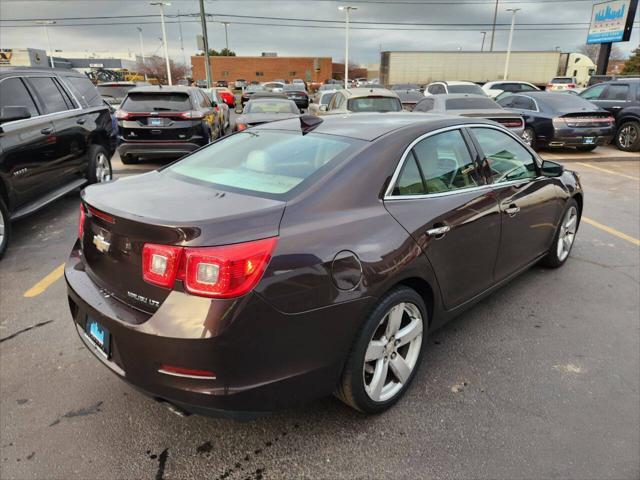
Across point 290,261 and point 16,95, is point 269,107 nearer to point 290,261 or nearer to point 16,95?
point 16,95

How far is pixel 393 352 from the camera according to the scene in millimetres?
2613

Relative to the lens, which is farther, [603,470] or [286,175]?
[286,175]

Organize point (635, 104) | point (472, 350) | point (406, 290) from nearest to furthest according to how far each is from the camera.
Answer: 1. point (406, 290)
2. point (472, 350)
3. point (635, 104)

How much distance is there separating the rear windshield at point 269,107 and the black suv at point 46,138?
4.69 metres

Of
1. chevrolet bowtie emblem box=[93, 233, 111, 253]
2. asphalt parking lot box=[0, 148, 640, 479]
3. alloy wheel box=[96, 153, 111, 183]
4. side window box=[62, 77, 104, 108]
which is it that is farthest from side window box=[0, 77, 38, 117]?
chevrolet bowtie emblem box=[93, 233, 111, 253]

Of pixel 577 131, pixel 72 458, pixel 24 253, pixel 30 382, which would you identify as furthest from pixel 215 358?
pixel 577 131

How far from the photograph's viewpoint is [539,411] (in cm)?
267

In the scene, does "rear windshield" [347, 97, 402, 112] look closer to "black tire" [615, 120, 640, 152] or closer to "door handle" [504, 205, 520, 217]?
"black tire" [615, 120, 640, 152]

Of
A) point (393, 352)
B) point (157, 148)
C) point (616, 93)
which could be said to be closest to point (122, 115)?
point (157, 148)

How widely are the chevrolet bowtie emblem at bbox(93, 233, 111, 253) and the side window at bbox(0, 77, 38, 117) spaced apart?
3869 millimetres

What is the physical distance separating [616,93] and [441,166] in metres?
13.1

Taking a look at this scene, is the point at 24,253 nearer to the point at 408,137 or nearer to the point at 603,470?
the point at 408,137

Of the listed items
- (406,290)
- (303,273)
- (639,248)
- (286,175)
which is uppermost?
(286,175)

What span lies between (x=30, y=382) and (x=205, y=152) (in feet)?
6.02
